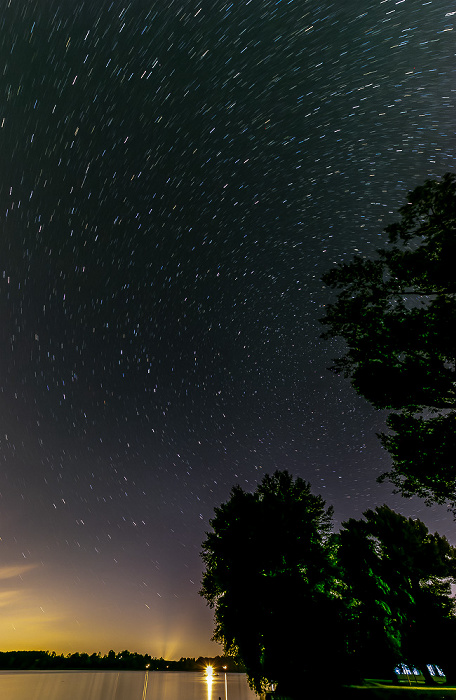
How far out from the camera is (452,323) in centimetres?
1277

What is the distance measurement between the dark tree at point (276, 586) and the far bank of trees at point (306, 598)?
55 millimetres

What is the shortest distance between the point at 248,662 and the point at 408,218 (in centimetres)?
2533

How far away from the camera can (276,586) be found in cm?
2102

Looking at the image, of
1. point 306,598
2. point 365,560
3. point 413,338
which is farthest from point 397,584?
point 413,338

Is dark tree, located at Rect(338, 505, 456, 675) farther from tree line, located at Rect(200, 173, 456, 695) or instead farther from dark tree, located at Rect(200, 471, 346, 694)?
dark tree, located at Rect(200, 471, 346, 694)

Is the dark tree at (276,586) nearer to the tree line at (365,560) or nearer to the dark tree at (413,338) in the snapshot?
the tree line at (365,560)

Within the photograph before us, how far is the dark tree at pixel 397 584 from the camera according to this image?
98.0 ft

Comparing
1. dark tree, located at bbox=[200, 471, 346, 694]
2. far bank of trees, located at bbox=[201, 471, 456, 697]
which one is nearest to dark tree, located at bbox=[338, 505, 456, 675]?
far bank of trees, located at bbox=[201, 471, 456, 697]

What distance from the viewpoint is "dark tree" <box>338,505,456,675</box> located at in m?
29.9

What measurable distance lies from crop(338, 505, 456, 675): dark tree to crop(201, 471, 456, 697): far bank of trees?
0.09 meters

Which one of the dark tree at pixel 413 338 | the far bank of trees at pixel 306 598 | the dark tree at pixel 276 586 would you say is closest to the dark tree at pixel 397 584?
the far bank of trees at pixel 306 598

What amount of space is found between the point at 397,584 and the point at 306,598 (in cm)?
1970

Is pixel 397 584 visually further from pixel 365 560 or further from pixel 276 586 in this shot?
pixel 276 586

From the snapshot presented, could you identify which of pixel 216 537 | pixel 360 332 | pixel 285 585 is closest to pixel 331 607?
pixel 285 585
